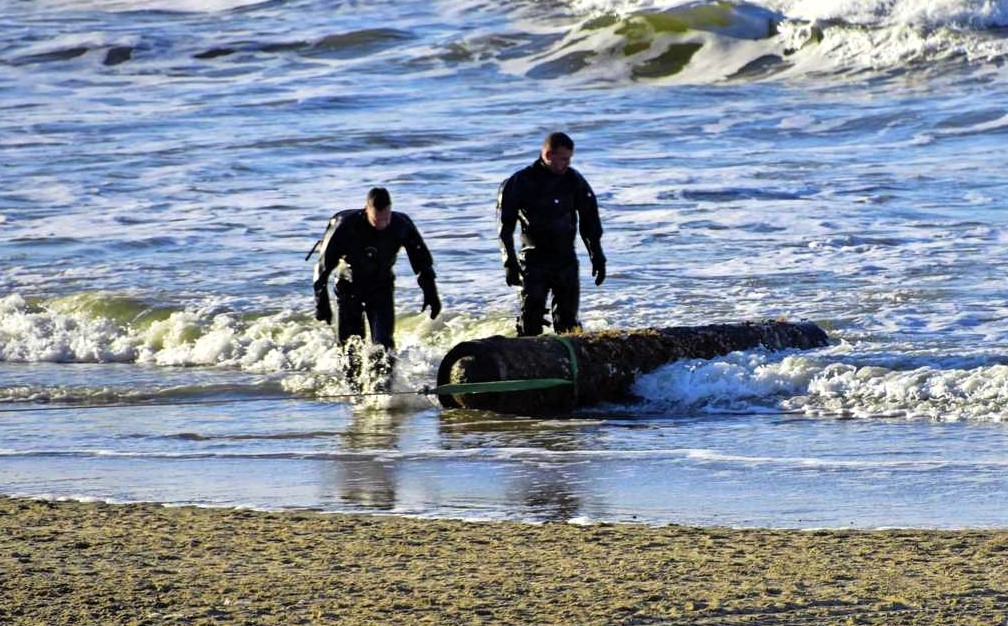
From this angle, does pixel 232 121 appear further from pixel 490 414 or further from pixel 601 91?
pixel 490 414

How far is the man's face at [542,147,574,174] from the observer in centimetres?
1092

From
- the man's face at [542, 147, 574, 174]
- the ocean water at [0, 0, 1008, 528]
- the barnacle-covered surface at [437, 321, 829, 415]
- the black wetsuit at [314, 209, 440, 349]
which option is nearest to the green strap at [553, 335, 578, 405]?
the barnacle-covered surface at [437, 321, 829, 415]

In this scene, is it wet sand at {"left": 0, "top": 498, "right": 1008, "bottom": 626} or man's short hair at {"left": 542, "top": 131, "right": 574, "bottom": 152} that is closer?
wet sand at {"left": 0, "top": 498, "right": 1008, "bottom": 626}

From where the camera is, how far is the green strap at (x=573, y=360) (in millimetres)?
10617

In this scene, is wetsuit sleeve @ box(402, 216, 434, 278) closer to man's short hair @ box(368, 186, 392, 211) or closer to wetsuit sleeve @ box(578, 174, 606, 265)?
man's short hair @ box(368, 186, 392, 211)

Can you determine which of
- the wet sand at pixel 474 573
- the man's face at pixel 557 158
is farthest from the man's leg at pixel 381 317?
the wet sand at pixel 474 573

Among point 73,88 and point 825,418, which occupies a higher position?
point 73,88

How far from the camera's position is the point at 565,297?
37.3 feet

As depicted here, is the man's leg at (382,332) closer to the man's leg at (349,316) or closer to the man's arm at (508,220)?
the man's leg at (349,316)

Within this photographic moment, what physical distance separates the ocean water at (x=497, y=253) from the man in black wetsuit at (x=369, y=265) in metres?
0.41

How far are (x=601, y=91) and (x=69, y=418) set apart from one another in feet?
62.9

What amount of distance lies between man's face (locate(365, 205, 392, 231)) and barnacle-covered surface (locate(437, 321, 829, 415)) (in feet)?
2.80

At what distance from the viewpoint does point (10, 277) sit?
53.7ft

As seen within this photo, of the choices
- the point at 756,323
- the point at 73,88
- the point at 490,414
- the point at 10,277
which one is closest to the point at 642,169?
the point at 10,277
